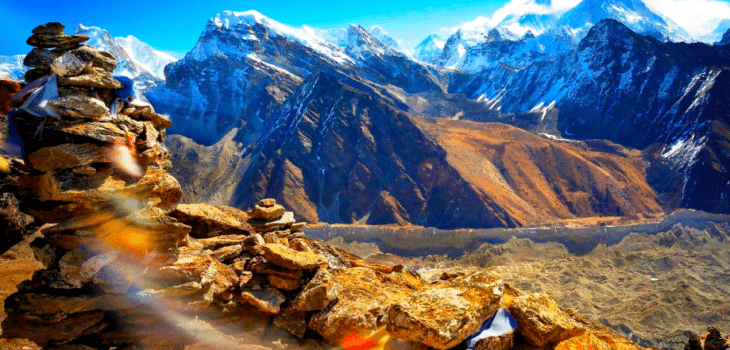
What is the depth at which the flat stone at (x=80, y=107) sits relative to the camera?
7035 mm

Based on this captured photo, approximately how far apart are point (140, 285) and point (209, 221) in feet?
13.9

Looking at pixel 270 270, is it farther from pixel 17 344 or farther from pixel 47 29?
pixel 47 29

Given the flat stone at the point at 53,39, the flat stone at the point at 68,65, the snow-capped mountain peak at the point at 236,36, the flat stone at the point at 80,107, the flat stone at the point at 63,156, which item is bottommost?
the flat stone at the point at 63,156

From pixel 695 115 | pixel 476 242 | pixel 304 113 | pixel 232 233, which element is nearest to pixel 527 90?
pixel 695 115

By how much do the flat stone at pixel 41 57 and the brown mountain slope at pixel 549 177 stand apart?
246 ft

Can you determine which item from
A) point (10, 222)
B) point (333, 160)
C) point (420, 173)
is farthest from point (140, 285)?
point (333, 160)

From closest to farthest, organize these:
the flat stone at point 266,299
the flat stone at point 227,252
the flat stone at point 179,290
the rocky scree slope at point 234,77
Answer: the flat stone at point 179,290 < the flat stone at point 266,299 < the flat stone at point 227,252 < the rocky scree slope at point 234,77

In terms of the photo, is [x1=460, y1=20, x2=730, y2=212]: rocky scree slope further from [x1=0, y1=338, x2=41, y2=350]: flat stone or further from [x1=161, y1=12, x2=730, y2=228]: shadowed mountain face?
[x1=0, y1=338, x2=41, y2=350]: flat stone

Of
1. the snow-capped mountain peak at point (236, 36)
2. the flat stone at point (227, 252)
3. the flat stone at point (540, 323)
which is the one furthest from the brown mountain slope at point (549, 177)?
the snow-capped mountain peak at point (236, 36)

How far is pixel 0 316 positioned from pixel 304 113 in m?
102

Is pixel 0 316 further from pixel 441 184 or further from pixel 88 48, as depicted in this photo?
pixel 441 184

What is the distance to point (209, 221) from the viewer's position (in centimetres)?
1129

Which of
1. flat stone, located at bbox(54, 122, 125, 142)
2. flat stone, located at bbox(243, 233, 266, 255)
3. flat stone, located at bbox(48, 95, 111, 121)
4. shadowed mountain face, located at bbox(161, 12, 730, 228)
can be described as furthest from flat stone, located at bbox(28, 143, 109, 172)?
shadowed mountain face, located at bbox(161, 12, 730, 228)

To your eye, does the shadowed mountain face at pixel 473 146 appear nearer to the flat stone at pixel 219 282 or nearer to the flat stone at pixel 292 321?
the flat stone at pixel 219 282
